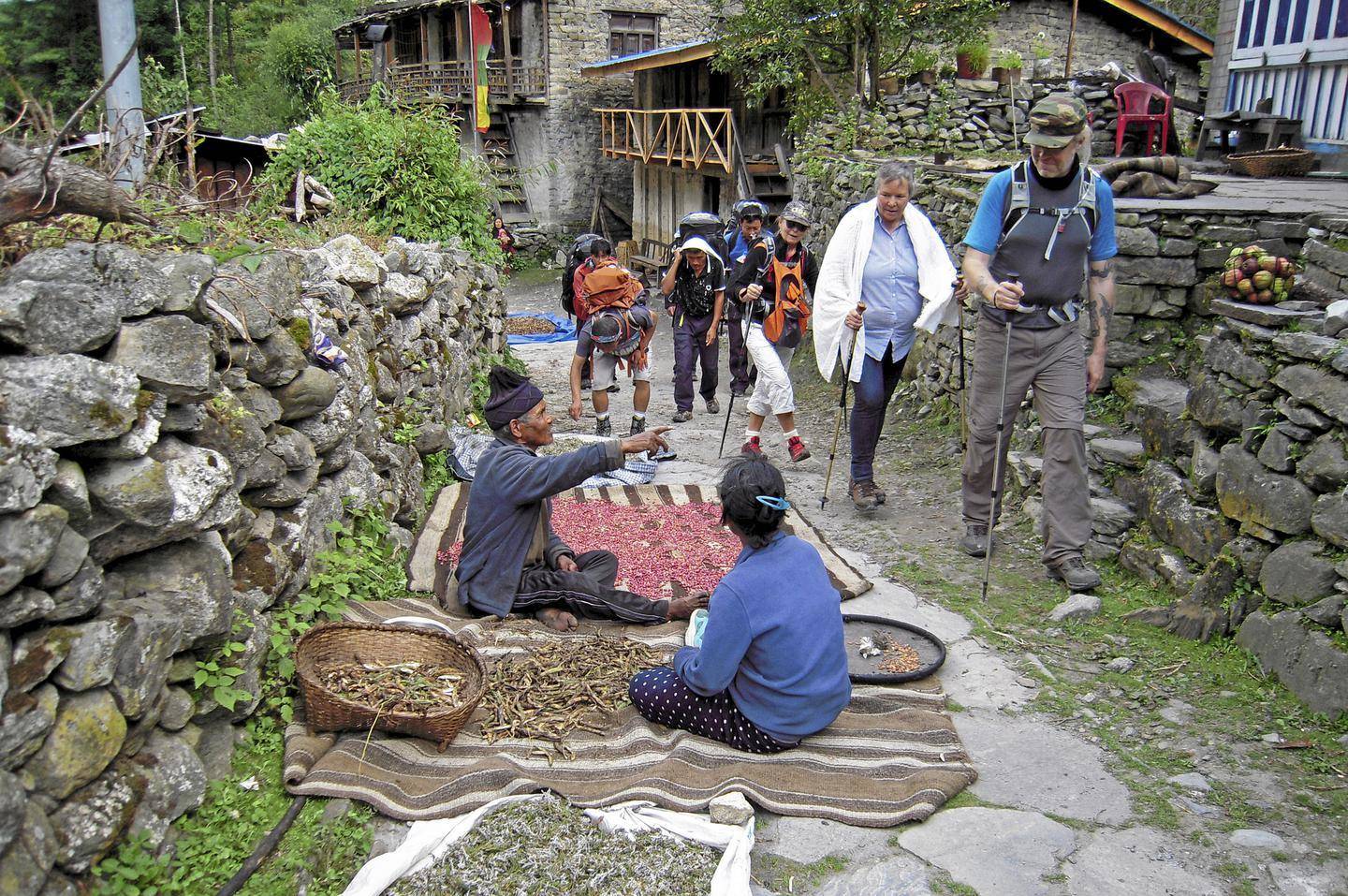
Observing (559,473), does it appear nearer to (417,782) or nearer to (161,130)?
(417,782)

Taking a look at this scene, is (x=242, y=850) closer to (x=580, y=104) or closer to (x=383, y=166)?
(x=383, y=166)

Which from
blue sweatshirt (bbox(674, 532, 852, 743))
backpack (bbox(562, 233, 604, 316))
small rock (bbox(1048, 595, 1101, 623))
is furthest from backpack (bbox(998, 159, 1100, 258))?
backpack (bbox(562, 233, 604, 316))

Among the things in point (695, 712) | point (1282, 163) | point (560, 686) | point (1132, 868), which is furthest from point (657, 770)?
point (1282, 163)

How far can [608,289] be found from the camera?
30.4 feet

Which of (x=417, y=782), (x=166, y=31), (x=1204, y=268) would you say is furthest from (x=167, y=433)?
(x=166, y=31)

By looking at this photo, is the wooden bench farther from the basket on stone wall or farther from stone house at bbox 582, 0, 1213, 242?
the basket on stone wall

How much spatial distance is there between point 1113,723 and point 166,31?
139 ft

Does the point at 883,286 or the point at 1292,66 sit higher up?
the point at 1292,66

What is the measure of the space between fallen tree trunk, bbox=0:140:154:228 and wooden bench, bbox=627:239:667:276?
67.1 feet

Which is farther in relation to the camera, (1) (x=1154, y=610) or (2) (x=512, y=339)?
(2) (x=512, y=339)

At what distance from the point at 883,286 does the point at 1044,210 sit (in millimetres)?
1458

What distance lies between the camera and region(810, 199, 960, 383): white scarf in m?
6.55

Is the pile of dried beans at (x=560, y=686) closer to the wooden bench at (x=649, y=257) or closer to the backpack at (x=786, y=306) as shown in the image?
the backpack at (x=786, y=306)

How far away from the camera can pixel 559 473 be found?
458cm
